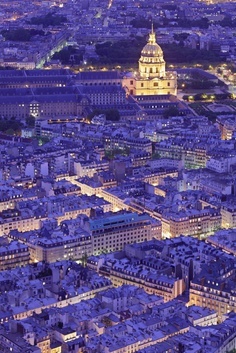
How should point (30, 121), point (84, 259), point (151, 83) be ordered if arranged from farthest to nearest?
point (151, 83) < point (30, 121) < point (84, 259)

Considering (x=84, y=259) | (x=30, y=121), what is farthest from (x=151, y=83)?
(x=84, y=259)

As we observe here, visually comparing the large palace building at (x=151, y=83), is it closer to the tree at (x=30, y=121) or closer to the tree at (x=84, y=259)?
the tree at (x=30, y=121)

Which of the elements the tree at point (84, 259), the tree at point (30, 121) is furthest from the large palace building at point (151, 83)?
the tree at point (84, 259)

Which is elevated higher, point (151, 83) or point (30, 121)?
point (151, 83)

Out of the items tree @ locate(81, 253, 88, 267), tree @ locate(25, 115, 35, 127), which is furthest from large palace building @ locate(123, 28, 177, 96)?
tree @ locate(81, 253, 88, 267)

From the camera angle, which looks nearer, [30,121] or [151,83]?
[30,121]

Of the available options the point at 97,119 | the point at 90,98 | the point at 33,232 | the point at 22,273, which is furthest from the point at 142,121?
the point at 22,273

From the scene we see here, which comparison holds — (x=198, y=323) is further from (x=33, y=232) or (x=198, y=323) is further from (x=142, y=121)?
(x=142, y=121)

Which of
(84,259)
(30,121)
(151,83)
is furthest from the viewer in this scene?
(151,83)

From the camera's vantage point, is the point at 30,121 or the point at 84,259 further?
the point at 30,121

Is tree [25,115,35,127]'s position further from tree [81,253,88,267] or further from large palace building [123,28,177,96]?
tree [81,253,88,267]

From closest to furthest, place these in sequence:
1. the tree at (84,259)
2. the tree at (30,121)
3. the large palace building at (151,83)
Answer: the tree at (84,259)
the tree at (30,121)
the large palace building at (151,83)

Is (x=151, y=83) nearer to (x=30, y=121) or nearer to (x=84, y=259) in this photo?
(x=30, y=121)

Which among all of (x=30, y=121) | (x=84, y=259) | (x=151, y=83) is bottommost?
(x=30, y=121)
